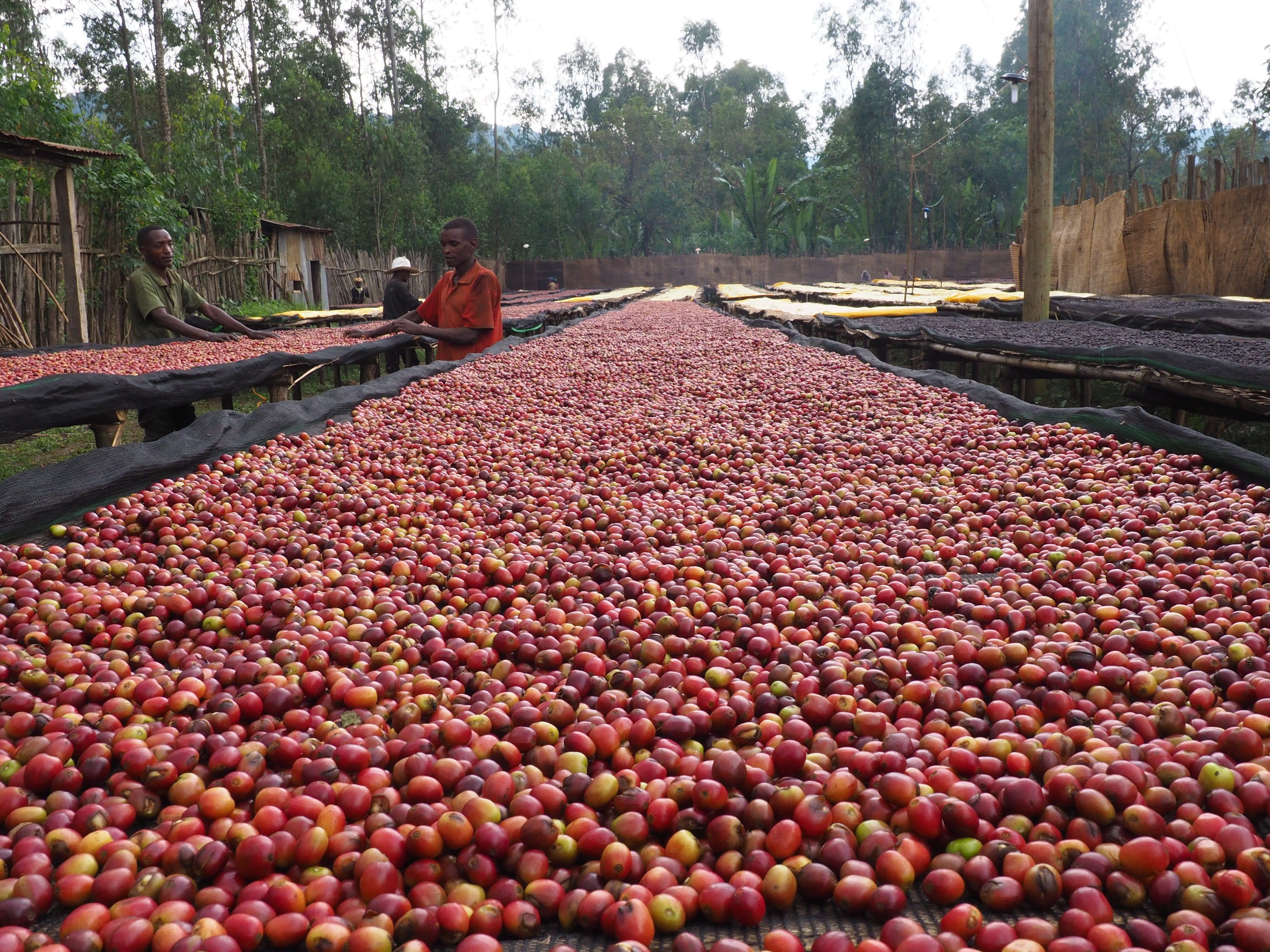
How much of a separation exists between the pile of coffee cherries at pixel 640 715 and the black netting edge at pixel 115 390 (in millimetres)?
1525

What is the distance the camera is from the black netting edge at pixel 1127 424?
10.2 feet

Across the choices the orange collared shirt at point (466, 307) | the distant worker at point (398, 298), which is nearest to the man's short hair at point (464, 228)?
the orange collared shirt at point (466, 307)

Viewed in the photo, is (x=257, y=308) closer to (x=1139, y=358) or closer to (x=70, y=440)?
(x=70, y=440)

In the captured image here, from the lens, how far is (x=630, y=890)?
1.19 metres

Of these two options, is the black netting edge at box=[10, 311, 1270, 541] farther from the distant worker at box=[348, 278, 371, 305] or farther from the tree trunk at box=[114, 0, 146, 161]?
the tree trunk at box=[114, 0, 146, 161]

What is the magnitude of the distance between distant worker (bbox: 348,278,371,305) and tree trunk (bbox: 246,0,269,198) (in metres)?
5.59

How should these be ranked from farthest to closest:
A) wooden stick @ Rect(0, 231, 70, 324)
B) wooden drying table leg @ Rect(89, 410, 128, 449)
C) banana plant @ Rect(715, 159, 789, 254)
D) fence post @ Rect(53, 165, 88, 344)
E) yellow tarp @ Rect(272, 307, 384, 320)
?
1. banana plant @ Rect(715, 159, 789, 254)
2. yellow tarp @ Rect(272, 307, 384, 320)
3. wooden stick @ Rect(0, 231, 70, 324)
4. fence post @ Rect(53, 165, 88, 344)
5. wooden drying table leg @ Rect(89, 410, 128, 449)

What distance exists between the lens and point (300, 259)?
19328 mm

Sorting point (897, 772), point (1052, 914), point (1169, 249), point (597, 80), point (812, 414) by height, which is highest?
point (597, 80)

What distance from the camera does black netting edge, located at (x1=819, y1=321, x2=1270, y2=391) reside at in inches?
164

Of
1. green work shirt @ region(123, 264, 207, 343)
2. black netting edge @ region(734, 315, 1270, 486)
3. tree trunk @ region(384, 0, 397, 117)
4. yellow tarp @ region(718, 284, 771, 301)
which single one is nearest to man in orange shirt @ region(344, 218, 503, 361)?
green work shirt @ region(123, 264, 207, 343)

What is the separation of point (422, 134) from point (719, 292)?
13.7 meters

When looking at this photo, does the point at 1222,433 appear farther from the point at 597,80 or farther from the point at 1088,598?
the point at 597,80

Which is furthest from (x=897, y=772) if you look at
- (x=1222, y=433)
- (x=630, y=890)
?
(x=1222, y=433)
